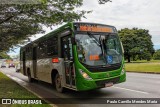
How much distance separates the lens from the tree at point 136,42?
2566 inches

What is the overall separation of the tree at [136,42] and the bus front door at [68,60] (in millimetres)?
54825

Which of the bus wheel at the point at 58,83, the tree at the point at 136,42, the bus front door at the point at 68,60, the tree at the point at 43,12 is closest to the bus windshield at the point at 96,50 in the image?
the bus front door at the point at 68,60

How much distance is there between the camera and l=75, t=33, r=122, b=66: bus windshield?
30.9ft

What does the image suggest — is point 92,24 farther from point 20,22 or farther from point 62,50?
point 20,22

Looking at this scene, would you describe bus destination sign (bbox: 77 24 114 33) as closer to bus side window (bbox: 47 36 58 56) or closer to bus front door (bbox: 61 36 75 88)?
bus front door (bbox: 61 36 75 88)

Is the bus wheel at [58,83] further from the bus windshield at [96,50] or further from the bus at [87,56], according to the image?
the bus windshield at [96,50]

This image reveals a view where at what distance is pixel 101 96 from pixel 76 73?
165 centimetres

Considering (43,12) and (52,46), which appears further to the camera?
(52,46)

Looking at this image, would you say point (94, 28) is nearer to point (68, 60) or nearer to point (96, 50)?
point (96, 50)

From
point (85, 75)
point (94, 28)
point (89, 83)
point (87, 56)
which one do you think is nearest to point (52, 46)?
point (94, 28)

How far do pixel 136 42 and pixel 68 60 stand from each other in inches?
2336

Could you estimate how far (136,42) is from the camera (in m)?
67.2

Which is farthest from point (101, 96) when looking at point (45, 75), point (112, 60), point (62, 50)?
point (45, 75)

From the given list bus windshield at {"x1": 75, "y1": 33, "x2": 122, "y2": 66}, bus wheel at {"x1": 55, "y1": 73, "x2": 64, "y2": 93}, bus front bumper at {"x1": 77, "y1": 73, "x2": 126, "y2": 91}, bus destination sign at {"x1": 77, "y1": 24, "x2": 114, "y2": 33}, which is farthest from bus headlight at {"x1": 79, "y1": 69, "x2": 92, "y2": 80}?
bus wheel at {"x1": 55, "y1": 73, "x2": 64, "y2": 93}
